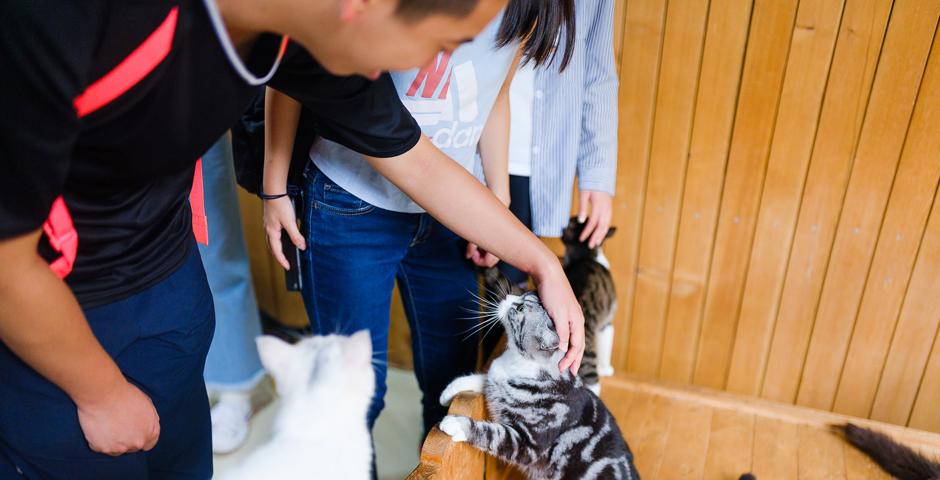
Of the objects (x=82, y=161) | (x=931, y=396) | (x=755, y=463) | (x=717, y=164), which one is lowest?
(x=755, y=463)

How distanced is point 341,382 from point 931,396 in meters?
1.56

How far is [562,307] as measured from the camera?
1.06 metres

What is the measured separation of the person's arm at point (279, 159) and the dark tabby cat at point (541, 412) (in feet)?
1.43

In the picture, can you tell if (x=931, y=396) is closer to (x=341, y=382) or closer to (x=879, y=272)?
(x=879, y=272)

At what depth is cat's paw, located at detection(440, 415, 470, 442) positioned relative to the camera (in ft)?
3.63

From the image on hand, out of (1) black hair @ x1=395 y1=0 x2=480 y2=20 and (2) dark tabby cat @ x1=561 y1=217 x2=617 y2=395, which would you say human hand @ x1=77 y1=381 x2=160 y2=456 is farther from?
(2) dark tabby cat @ x1=561 y1=217 x2=617 y2=395

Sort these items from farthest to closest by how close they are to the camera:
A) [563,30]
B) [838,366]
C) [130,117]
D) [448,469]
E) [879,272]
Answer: [838,366], [879,272], [563,30], [448,469], [130,117]

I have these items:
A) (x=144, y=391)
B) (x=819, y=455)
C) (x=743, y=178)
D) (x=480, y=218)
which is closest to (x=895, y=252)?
(x=743, y=178)

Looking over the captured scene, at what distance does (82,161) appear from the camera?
62cm

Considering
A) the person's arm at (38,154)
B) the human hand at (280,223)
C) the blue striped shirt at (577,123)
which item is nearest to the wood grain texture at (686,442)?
the blue striped shirt at (577,123)

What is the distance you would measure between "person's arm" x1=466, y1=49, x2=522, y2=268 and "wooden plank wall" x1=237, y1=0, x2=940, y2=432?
1.63ft

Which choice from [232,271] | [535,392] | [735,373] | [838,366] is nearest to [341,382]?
[535,392]

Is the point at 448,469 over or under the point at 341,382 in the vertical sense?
under

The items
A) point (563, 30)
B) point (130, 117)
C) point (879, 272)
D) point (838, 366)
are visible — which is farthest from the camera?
point (838, 366)
